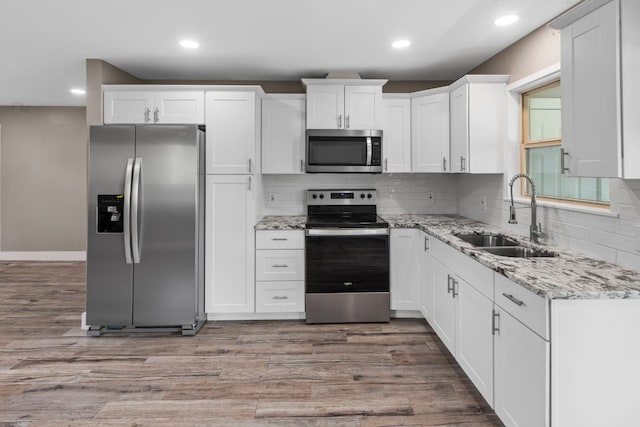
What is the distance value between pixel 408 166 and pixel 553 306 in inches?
108

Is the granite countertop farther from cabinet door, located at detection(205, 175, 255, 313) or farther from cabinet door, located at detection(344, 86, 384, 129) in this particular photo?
cabinet door, located at detection(205, 175, 255, 313)

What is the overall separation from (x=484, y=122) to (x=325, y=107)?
4.74ft

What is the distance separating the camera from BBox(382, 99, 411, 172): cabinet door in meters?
4.12

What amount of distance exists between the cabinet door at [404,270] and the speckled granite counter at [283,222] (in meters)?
0.88

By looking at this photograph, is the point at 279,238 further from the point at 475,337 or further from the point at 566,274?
the point at 566,274

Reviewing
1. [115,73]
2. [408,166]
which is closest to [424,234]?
[408,166]

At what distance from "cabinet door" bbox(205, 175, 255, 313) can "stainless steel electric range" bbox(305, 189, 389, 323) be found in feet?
1.79

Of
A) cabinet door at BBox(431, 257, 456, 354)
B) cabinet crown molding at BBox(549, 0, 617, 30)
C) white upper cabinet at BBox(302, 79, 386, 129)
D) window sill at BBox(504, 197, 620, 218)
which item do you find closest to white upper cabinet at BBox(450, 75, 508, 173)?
window sill at BBox(504, 197, 620, 218)

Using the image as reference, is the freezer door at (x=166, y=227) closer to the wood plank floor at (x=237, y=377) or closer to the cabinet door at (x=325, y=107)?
the wood plank floor at (x=237, y=377)

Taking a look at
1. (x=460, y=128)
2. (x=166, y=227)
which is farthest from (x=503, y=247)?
(x=166, y=227)

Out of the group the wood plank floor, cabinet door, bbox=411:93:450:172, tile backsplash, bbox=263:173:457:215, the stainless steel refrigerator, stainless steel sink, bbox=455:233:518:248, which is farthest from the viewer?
tile backsplash, bbox=263:173:457:215

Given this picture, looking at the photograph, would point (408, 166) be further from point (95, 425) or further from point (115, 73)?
point (95, 425)

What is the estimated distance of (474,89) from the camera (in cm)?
342

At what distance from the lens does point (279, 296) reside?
12.2 feet
